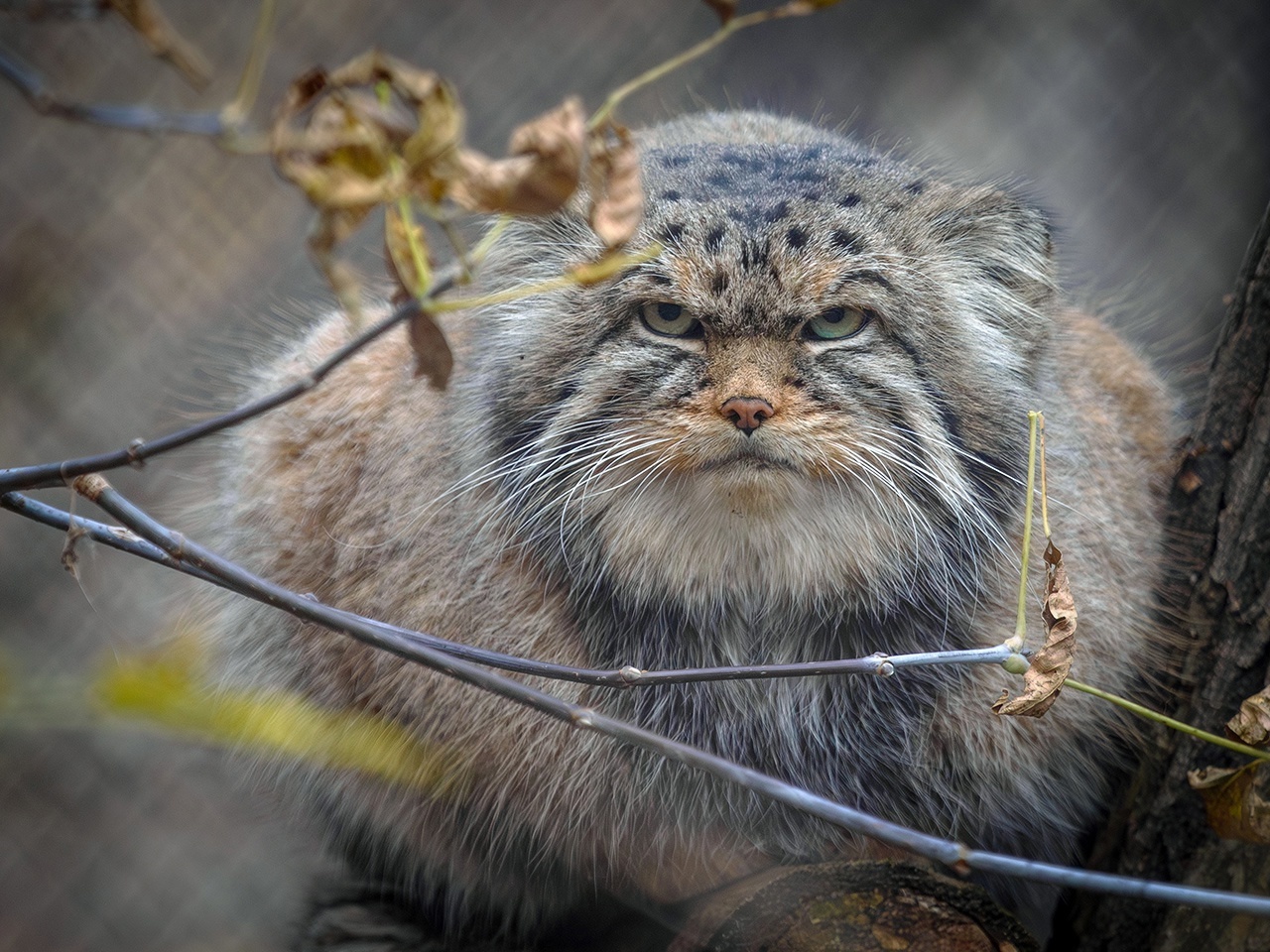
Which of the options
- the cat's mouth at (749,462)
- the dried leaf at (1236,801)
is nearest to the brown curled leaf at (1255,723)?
the dried leaf at (1236,801)

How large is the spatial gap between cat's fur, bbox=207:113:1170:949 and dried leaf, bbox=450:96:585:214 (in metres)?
0.56

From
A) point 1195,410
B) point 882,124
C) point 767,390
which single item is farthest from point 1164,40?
point 767,390

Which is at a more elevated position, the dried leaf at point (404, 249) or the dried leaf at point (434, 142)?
the dried leaf at point (434, 142)

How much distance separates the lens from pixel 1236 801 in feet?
4.64

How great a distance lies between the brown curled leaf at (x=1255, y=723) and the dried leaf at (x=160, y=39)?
1255 millimetres

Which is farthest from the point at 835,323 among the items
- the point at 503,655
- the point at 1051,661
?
the point at 503,655

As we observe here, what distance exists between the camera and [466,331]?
1.82 meters

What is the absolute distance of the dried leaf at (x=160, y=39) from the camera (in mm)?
736

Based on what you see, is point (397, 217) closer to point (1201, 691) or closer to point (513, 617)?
point (513, 617)

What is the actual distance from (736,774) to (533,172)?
0.49 metres

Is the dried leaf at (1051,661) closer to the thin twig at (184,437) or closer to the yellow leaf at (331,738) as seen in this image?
the thin twig at (184,437)

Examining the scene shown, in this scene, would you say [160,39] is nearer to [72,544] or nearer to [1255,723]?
[72,544]

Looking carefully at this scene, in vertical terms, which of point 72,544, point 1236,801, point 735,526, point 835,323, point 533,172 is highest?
point 533,172

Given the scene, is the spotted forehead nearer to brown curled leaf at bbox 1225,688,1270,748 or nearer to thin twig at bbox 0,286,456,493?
thin twig at bbox 0,286,456,493
